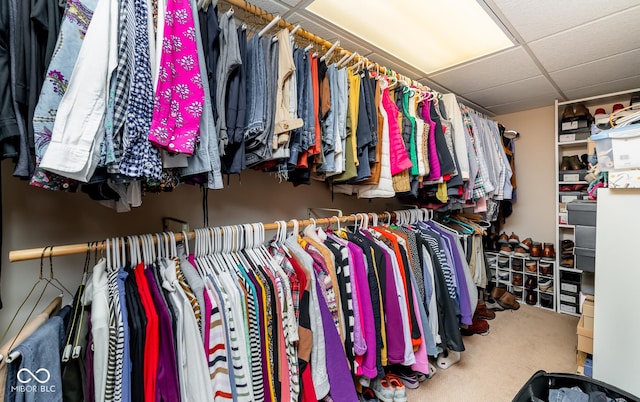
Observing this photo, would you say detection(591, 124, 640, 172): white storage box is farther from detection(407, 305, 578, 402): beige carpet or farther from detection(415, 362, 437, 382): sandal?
detection(415, 362, 437, 382): sandal

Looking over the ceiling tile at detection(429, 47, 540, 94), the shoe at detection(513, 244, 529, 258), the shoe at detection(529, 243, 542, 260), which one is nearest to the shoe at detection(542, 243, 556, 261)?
the shoe at detection(529, 243, 542, 260)

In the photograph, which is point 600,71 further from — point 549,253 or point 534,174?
point 549,253

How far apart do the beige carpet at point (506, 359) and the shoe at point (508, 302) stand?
12 centimetres

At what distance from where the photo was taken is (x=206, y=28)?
968 millimetres

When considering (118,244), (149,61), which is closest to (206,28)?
(149,61)

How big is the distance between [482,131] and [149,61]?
2338 mm

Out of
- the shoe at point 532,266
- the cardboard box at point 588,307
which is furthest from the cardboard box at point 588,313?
the shoe at point 532,266

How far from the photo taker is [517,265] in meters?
2.85

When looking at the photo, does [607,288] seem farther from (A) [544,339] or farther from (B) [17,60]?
(B) [17,60]

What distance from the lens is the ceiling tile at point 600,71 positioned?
1.81 metres

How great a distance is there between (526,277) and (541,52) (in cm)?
214

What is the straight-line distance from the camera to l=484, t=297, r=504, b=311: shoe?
2.72 m

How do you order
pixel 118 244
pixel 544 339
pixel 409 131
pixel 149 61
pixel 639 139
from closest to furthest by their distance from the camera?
pixel 149 61 < pixel 118 244 < pixel 639 139 < pixel 409 131 < pixel 544 339

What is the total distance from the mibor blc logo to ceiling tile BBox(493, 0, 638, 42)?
6.67 feet
